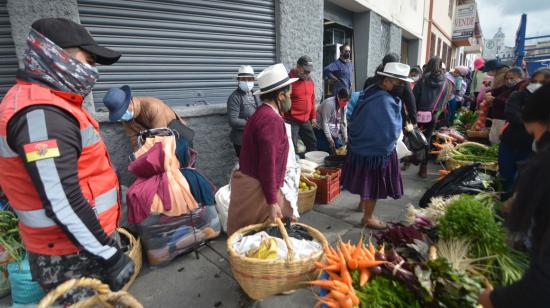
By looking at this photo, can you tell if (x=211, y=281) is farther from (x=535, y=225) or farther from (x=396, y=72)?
(x=396, y=72)

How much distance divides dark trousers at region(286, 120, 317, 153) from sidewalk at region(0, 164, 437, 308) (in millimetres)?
1679

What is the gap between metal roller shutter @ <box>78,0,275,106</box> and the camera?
12.0 feet

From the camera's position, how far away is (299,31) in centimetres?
581

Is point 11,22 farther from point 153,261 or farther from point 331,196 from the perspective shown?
point 331,196

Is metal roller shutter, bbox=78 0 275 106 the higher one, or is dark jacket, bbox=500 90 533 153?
metal roller shutter, bbox=78 0 275 106

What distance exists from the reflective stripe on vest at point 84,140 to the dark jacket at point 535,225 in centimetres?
189

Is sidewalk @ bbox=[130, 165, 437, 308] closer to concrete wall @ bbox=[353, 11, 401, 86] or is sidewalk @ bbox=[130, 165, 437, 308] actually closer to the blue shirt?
the blue shirt

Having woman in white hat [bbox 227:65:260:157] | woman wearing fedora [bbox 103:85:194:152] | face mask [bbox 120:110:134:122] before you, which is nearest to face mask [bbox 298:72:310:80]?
woman in white hat [bbox 227:65:260:157]

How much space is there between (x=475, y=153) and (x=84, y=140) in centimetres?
535

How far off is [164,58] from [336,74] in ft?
12.5

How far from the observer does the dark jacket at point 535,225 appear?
3.32ft

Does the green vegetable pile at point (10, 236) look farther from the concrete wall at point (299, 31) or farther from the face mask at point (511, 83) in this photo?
the face mask at point (511, 83)

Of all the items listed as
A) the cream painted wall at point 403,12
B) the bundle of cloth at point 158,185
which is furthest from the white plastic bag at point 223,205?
the cream painted wall at point 403,12

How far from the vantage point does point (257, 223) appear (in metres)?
2.51
